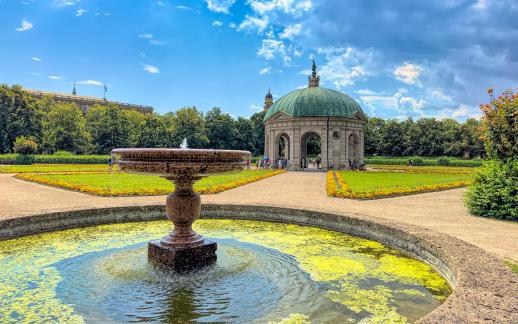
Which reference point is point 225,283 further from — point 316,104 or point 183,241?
point 316,104

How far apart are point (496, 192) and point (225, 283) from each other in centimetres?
1000

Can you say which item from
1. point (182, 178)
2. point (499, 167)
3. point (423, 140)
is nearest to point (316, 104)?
point (499, 167)

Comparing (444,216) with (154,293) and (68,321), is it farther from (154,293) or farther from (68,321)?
(68,321)

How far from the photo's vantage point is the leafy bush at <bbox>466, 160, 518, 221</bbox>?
11.2 metres

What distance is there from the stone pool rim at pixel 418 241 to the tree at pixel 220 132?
59.2 meters

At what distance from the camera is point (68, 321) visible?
4059 mm

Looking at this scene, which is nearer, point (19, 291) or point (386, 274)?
point (19, 291)

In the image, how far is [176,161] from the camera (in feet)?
18.1

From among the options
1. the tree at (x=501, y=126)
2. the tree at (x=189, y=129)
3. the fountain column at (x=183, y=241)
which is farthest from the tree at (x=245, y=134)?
the fountain column at (x=183, y=241)

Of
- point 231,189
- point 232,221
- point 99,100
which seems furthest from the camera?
point 99,100

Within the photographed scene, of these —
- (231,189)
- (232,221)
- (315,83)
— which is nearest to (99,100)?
(315,83)

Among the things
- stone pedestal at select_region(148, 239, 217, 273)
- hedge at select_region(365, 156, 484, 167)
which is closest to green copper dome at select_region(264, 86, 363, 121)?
hedge at select_region(365, 156, 484, 167)

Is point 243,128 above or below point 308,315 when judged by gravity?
above

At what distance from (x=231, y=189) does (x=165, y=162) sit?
45.1ft
